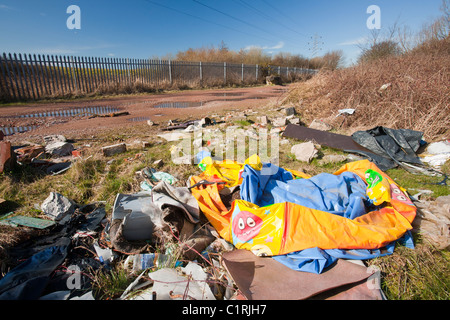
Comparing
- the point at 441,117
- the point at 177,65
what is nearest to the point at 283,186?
the point at 441,117

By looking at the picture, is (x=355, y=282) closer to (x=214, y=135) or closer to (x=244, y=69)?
(x=214, y=135)

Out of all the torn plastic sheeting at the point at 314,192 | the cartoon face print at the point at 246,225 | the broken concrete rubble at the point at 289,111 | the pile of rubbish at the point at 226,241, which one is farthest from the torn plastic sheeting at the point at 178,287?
the broken concrete rubble at the point at 289,111

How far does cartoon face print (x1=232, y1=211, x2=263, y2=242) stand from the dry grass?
4913 mm

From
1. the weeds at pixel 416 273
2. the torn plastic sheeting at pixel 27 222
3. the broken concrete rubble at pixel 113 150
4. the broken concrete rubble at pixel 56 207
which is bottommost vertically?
the weeds at pixel 416 273

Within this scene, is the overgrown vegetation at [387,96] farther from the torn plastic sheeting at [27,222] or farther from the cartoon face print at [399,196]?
the torn plastic sheeting at [27,222]

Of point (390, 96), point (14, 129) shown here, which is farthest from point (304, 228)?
point (14, 129)

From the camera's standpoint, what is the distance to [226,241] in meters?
2.13

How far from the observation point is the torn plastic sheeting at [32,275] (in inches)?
59.4

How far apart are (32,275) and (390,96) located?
7357 mm

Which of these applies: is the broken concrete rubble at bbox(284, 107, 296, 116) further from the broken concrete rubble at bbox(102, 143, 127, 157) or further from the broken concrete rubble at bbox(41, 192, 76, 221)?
the broken concrete rubble at bbox(41, 192, 76, 221)

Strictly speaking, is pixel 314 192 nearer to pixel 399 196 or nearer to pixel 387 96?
pixel 399 196

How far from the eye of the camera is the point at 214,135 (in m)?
4.94

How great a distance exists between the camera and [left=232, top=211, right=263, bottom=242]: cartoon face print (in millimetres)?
2012

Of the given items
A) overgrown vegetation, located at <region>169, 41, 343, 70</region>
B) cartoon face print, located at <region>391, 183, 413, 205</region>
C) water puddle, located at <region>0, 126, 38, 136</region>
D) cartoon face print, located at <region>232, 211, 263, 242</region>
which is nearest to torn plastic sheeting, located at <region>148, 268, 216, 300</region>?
cartoon face print, located at <region>232, 211, 263, 242</region>
